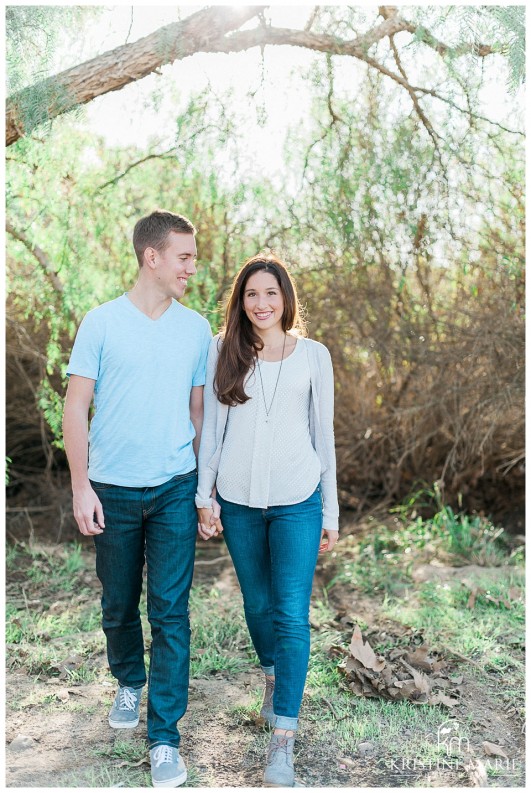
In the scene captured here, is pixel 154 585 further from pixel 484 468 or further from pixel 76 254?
pixel 484 468

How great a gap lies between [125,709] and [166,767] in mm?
482

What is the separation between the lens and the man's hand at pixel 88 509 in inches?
107

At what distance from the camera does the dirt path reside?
2752 mm

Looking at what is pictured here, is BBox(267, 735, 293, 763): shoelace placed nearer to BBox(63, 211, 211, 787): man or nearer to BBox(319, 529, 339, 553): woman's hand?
BBox(63, 211, 211, 787): man

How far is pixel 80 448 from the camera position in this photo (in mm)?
2736

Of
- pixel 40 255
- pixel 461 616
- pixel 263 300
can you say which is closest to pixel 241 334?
pixel 263 300

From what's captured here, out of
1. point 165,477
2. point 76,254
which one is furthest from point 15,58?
point 165,477

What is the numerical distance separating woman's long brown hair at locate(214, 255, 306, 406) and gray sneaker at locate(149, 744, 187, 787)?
121cm

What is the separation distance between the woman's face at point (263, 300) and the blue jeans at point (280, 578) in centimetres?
66

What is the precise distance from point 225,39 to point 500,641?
3420 mm

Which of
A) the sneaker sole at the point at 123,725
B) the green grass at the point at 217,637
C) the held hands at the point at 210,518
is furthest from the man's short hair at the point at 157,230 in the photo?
the green grass at the point at 217,637

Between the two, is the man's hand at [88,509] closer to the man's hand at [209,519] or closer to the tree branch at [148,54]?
the man's hand at [209,519]

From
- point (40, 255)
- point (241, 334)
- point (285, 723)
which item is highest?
point (40, 255)

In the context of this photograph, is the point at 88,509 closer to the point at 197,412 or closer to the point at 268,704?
the point at 197,412
